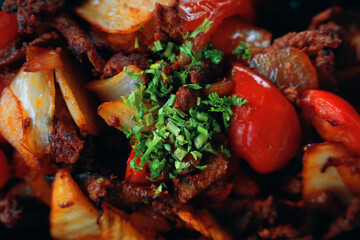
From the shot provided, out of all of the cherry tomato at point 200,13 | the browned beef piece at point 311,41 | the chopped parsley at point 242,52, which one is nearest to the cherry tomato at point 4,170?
the cherry tomato at point 200,13

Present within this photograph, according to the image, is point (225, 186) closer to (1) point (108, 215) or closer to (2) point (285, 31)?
(1) point (108, 215)

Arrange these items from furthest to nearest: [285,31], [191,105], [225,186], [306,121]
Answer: [285,31], [306,121], [225,186], [191,105]

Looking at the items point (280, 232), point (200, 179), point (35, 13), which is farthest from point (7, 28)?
point (280, 232)

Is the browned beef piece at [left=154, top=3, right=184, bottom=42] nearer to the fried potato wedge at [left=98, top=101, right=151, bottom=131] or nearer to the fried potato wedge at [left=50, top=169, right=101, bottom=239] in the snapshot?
the fried potato wedge at [left=98, top=101, right=151, bottom=131]

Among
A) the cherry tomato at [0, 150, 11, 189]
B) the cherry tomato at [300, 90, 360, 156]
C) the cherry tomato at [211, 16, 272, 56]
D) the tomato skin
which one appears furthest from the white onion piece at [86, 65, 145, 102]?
the cherry tomato at [300, 90, 360, 156]

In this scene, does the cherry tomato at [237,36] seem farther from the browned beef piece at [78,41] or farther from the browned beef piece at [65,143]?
the browned beef piece at [65,143]

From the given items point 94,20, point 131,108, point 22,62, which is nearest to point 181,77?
point 131,108

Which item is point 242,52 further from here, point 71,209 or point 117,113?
point 71,209
